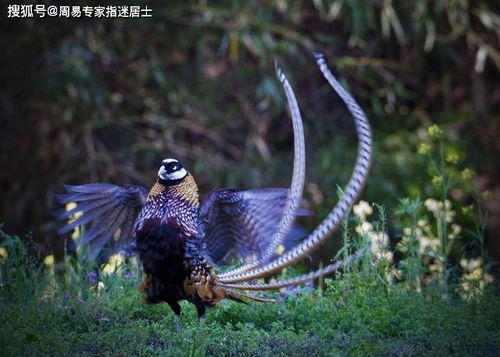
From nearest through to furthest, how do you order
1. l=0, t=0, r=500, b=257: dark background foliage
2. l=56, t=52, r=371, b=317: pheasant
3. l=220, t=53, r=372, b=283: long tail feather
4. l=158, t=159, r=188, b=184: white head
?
l=220, t=53, r=372, b=283: long tail feather < l=56, t=52, r=371, b=317: pheasant < l=158, t=159, r=188, b=184: white head < l=0, t=0, r=500, b=257: dark background foliage

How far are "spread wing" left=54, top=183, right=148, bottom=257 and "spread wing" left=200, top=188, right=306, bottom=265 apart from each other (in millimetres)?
414

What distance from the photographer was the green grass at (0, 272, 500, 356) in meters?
4.19

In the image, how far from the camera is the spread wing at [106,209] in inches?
195

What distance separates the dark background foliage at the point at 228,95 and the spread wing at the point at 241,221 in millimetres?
3618

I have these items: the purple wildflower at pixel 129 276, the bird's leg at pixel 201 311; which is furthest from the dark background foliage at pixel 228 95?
the bird's leg at pixel 201 311

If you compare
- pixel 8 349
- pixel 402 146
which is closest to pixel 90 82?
pixel 402 146

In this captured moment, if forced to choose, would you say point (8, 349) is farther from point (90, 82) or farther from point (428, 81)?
point (428, 81)

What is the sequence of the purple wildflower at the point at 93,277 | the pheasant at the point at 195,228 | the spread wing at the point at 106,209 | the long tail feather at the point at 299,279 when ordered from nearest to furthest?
the long tail feather at the point at 299,279 < the pheasant at the point at 195,228 < the spread wing at the point at 106,209 < the purple wildflower at the point at 93,277

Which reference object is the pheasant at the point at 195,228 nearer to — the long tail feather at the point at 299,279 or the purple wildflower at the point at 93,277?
the long tail feather at the point at 299,279

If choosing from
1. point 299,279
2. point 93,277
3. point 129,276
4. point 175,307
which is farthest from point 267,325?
point 93,277

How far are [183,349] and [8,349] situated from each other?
81 cm

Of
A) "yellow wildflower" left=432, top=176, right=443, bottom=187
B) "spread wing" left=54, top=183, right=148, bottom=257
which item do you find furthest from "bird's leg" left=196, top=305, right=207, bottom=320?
"yellow wildflower" left=432, top=176, right=443, bottom=187

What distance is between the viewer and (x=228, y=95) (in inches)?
416

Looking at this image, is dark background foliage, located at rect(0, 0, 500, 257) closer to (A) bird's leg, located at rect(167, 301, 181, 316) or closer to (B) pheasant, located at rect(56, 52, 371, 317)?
(B) pheasant, located at rect(56, 52, 371, 317)
